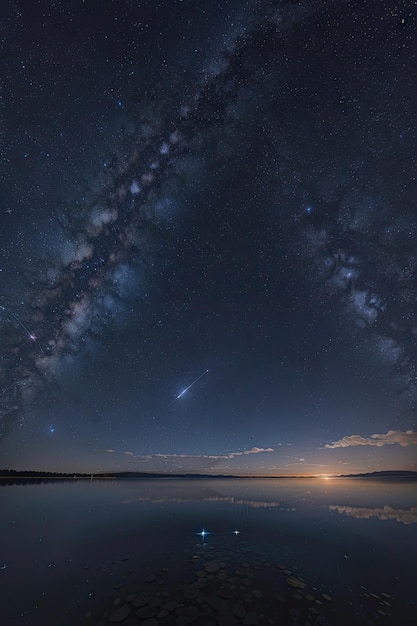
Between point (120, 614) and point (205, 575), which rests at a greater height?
point (120, 614)

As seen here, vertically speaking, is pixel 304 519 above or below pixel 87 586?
below

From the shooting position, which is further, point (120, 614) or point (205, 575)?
point (205, 575)

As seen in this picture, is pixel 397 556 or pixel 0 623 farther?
pixel 397 556

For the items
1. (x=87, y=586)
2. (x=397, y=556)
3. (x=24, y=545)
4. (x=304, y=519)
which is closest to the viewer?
(x=87, y=586)

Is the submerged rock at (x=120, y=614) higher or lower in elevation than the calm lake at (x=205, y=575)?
higher

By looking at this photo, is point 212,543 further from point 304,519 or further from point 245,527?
point 304,519

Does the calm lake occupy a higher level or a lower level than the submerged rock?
lower

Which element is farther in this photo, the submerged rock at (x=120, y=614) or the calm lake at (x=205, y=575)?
the calm lake at (x=205, y=575)

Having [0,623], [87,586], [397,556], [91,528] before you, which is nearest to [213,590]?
[87,586]

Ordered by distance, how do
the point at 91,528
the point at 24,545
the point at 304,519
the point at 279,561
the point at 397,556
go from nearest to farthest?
the point at 279,561 → the point at 397,556 → the point at 24,545 → the point at 91,528 → the point at 304,519

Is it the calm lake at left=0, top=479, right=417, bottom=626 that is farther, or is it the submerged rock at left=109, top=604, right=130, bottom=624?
the calm lake at left=0, top=479, right=417, bottom=626

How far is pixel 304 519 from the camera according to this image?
3369cm

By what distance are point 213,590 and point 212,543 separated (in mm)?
9886

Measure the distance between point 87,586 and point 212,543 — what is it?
433 inches
